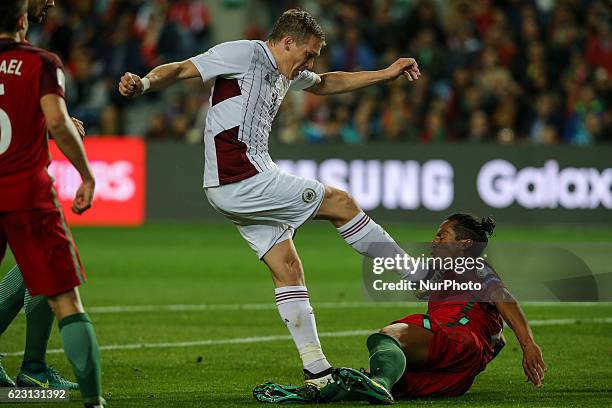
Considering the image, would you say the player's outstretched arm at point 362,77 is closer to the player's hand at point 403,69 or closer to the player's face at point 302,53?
the player's hand at point 403,69

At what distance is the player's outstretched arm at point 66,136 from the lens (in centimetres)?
556

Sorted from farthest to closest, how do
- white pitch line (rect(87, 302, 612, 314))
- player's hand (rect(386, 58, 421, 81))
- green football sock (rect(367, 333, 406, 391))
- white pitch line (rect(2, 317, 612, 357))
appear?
white pitch line (rect(87, 302, 612, 314)), white pitch line (rect(2, 317, 612, 357)), player's hand (rect(386, 58, 421, 81)), green football sock (rect(367, 333, 406, 391))

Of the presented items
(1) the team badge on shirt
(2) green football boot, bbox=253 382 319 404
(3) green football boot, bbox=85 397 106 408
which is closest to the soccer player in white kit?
(1) the team badge on shirt

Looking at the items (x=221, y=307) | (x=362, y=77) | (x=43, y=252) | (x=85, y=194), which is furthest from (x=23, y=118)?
(x=221, y=307)

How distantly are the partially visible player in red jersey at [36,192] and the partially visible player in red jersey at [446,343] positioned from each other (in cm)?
130

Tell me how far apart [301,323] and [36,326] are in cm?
158

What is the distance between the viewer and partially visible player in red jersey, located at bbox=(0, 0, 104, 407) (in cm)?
566

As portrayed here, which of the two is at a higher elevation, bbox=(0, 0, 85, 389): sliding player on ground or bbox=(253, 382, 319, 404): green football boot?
bbox=(0, 0, 85, 389): sliding player on ground

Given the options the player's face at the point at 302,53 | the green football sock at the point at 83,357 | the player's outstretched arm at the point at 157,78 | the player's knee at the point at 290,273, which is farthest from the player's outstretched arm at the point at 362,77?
the green football sock at the point at 83,357

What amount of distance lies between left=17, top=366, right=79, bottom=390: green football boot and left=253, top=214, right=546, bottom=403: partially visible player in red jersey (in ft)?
4.24

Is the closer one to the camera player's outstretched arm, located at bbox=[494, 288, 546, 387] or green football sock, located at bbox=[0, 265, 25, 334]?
player's outstretched arm, located at bbox=[494, 288, 546, 387]

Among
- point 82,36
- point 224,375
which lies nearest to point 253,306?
point 224,375

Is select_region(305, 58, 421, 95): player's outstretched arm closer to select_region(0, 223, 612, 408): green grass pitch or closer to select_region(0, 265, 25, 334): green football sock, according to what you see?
select_region(0, 223, 612, 408): green grass pitch

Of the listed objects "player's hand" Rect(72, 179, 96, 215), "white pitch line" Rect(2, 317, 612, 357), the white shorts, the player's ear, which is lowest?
"white pitch line" Rect(2, 317, 612, 357)
